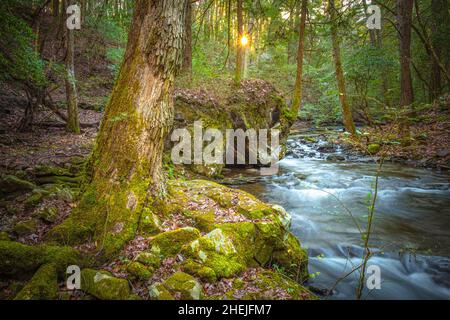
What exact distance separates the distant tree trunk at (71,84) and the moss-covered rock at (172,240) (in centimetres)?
750

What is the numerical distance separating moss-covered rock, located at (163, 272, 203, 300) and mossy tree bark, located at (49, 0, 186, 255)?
99 centimetres

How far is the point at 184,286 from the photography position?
9.94 feet

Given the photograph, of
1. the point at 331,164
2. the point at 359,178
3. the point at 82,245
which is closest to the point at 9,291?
the point at 82,245

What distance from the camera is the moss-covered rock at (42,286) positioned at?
2697 mm

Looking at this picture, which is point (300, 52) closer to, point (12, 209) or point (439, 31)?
point (439, 31)

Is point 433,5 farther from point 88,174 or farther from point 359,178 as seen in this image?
point 88,174

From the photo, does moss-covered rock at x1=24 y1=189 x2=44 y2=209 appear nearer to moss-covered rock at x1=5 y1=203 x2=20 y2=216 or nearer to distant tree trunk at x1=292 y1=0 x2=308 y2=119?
moss-covered rock at x1=5 y1=203 x2=20 y2=216

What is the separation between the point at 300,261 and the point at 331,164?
920 cm

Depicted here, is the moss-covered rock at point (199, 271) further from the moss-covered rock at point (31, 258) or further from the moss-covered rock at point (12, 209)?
the moss-covered rock at point (12, 209)

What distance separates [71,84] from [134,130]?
22.8ft

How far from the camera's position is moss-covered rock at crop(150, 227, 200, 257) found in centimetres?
358

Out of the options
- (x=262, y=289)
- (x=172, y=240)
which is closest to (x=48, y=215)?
(x=172, y=240)

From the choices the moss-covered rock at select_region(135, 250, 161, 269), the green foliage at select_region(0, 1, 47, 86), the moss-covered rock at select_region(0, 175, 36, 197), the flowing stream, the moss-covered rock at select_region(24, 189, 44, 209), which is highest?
the green foliage at select_region(0, 1, 47, 86)

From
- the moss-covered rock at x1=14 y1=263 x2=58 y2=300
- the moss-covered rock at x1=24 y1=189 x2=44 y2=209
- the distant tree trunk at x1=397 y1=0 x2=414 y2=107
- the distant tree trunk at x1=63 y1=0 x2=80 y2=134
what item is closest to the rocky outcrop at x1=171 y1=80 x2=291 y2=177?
the distant tree trunk at x1=63 y1=0 x2=80 y2=134
